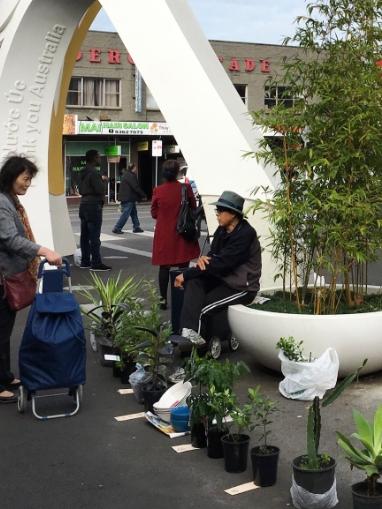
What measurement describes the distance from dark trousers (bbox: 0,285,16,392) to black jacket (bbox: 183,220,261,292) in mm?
1689

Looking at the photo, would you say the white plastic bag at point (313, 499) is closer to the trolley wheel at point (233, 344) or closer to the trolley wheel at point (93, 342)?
the trolley wheel at point (233, 344)

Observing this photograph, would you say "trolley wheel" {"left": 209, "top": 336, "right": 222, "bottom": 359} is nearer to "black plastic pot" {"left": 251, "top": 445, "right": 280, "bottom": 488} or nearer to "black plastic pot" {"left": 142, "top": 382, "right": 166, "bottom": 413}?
"black plastic pot" {"left": 142, "top": 382, "right": 166, "bottom": 413}

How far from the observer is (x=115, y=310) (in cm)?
678

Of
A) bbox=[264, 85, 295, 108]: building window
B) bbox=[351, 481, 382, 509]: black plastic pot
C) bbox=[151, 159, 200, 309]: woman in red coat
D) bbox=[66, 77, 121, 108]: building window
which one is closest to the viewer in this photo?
bbox=[351, 481, 382, 509]: black plastic pot

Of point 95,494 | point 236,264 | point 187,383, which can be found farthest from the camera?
point 236,264

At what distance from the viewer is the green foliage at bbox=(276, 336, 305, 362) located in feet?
18.7

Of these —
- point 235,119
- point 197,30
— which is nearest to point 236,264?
point 235,119

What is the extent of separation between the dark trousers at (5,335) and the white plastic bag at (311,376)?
2013 mm

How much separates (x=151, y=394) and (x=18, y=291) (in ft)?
3.91

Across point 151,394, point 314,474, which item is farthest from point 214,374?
point 314,474

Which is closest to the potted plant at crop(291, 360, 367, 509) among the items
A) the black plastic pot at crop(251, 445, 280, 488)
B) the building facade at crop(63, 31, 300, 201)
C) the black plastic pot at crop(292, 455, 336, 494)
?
the black plastic pot at crop(292, 455, 336, 494)

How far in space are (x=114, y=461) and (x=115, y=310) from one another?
2.27 m

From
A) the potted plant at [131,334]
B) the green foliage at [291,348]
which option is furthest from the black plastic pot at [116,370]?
the green foliage at [291,348]

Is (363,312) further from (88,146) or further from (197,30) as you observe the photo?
(88,146)
